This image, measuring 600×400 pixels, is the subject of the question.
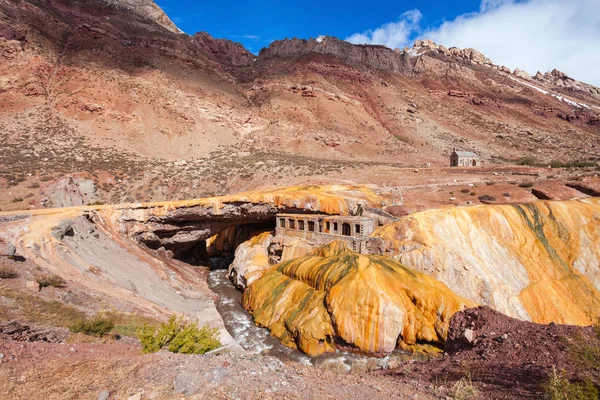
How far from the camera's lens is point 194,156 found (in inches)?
1923

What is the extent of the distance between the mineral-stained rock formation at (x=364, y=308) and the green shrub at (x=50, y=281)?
376 inches

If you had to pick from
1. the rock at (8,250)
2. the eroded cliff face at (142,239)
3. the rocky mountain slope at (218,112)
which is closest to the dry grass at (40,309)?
the eroded cliff face at (142,239)

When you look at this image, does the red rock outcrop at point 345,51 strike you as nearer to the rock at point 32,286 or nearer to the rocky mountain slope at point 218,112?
the rocky mountain slope at point 218,112

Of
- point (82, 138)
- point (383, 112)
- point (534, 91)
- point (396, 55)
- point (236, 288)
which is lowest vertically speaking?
point (236, 288)

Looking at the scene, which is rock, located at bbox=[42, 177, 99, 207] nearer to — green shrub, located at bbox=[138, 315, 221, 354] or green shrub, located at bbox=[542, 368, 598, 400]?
green shrub, located at bbox=[138, 315, 221, 354]

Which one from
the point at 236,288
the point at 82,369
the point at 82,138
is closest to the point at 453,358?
the point at 82,369

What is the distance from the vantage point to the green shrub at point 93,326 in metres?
9.19

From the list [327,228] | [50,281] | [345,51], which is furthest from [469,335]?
[345,51]

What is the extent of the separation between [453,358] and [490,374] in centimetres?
177

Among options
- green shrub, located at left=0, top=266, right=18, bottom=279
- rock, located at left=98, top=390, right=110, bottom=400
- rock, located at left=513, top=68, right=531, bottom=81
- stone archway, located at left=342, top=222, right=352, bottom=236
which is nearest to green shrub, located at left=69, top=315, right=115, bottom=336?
green shrub, located at left=0, top=266, right=18, bottom=279

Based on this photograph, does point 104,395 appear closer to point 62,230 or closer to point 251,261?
point 62,230

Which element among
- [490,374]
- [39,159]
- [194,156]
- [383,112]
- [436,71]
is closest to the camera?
[490,374]

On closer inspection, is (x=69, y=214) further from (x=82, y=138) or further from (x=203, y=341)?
(x=82, y=138)

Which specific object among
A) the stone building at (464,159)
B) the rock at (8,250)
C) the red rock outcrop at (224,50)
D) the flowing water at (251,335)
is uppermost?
the red rock outcrop at (224,50)
